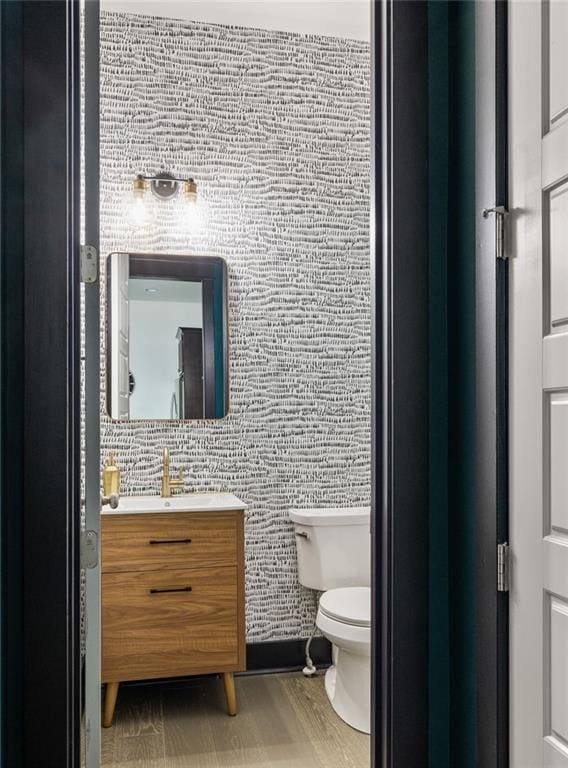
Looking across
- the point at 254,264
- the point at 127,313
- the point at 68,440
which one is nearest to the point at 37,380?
the point at 68,440

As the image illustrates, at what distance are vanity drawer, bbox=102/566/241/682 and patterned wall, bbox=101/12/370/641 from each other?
0.47m

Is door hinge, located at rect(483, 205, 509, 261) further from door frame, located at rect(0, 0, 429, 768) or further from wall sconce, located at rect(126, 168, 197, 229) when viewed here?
wall sconce, located at rect(126, 168, 197, 229)

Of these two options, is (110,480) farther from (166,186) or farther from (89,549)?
(89,549)

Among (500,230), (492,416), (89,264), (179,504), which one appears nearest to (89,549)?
(89,264)

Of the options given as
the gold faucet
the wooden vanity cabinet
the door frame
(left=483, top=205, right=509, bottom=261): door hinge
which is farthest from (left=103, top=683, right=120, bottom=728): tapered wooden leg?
(left=483, top=205, right=509, bottom=261): door hinge

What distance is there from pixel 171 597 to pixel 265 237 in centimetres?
166

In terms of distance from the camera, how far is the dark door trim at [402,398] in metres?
1.42

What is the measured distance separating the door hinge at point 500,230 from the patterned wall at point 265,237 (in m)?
1.95

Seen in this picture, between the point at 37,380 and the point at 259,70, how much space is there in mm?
2394

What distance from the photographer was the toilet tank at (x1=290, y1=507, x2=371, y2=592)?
9.82ft

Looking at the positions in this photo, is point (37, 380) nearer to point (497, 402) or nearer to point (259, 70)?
point (497, 402)

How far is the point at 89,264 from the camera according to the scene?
1.40 meters

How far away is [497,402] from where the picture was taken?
128 cm

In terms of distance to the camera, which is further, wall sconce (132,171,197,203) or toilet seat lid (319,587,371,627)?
wall sconce (132,171,197,203)
